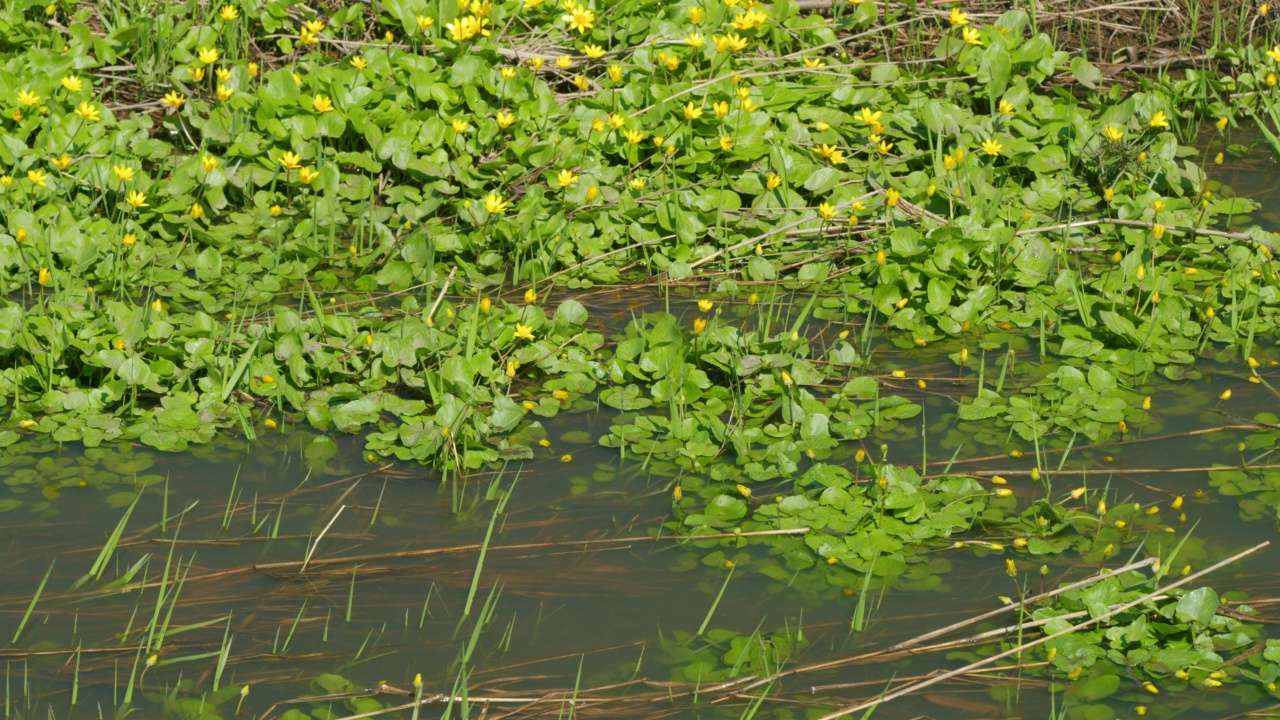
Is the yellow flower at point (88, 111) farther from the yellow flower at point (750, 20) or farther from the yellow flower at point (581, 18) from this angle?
the yellow flower at point (750, 20)

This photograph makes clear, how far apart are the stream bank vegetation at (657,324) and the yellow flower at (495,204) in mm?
17

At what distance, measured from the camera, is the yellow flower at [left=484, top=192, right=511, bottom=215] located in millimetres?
4148

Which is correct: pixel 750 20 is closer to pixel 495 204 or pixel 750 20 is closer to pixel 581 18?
pixel 581 18

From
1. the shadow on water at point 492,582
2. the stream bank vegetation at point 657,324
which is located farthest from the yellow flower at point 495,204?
the shadow on water at point 492,582

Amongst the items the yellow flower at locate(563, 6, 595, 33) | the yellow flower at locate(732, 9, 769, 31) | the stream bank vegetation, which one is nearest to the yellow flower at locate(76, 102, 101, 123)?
the stream bank vegetation

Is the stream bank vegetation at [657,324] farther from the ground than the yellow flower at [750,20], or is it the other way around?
the yellow flower at [750,20]

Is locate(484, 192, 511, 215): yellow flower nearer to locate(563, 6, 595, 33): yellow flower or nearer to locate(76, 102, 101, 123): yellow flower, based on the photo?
locate(563, 6, 595, 33): yellow flower

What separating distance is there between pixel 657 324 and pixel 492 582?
1009 mm

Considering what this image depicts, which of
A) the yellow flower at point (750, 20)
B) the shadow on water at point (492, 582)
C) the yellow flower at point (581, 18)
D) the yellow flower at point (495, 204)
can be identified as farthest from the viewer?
the yellow flower at point (581, 18)

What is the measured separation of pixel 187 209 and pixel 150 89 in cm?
91

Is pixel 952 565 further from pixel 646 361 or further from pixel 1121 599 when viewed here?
pixel 646 361

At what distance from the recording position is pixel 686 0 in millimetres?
5352

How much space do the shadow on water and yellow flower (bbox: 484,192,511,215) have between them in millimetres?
887

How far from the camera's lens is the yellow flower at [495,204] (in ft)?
13.6
